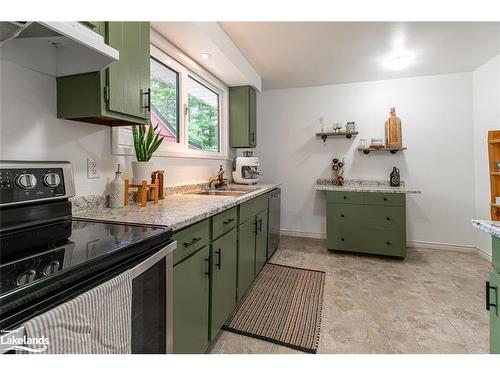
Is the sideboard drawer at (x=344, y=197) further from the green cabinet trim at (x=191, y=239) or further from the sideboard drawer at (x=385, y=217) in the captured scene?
the green cabinet trim at (x=191, y=239)

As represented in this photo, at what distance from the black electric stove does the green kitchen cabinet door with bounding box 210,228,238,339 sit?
23.0 inches

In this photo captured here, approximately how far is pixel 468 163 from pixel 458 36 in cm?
172

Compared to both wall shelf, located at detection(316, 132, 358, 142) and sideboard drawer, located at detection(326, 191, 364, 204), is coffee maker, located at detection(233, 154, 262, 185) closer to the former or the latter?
sideboard drawer, located at detection(326, 191, 364, 204)

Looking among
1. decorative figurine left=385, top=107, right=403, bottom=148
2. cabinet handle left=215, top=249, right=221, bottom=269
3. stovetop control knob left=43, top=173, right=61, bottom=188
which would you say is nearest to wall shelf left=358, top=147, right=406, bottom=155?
decorative figurine left=385, top=107, right=403, bottom=148

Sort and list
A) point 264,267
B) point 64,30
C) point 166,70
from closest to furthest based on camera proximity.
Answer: point 64,30 < point 166,70 < point 264,267

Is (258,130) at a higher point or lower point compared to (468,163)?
higher

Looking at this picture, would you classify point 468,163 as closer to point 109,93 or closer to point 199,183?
point 199,183

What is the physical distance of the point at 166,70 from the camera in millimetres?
2242

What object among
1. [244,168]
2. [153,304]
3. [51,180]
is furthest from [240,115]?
[153,304]

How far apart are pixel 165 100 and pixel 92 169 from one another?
1.05m

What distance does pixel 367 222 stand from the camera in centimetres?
316

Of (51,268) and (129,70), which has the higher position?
(129,70)

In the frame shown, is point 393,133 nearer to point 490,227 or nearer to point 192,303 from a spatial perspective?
point 490,227
